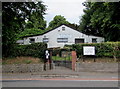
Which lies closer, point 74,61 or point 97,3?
point 74,61

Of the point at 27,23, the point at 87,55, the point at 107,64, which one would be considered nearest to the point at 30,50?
the point at 27,23

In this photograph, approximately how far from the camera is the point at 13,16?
18.5 meters

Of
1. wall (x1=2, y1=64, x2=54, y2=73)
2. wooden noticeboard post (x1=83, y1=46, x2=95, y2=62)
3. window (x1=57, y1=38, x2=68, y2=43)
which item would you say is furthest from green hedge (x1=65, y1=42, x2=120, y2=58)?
window (x1=57, y1=38, x2=68, y2=43)

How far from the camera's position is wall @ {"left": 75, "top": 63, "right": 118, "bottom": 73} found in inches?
661

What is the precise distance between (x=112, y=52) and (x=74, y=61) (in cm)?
339

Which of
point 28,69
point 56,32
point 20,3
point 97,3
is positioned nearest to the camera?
point 28,69

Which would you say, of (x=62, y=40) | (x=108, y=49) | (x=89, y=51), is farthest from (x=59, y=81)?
(x=62, y=40)

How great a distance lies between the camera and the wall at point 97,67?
16.8 m

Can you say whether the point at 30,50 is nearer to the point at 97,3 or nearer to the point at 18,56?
the point at 18,56

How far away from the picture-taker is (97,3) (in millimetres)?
24875

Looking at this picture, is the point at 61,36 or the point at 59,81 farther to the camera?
the point at 61,36

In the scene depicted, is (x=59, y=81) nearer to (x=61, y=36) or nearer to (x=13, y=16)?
(x=13, y=16)

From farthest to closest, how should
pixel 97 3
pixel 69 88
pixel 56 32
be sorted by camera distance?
pixel 56 32 → pixel 97 3 → pixel 69 88

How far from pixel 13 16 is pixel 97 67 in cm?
855
